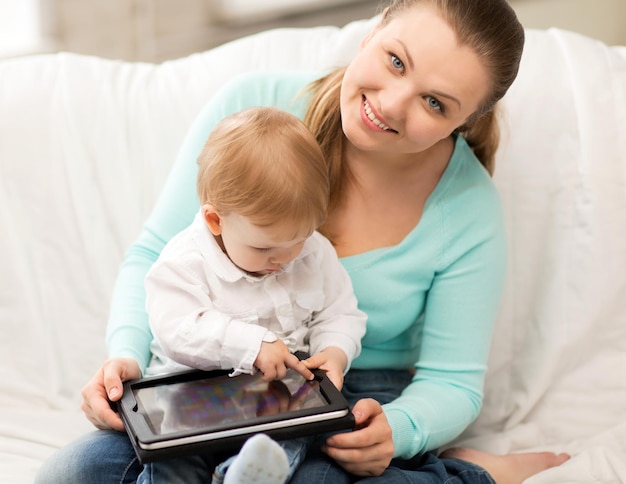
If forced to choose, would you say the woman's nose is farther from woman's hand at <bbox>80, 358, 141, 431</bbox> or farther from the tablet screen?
woman's hand at <bbox>80, 358, 141, 431</bbox>

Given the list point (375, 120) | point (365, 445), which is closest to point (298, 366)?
point (365, 445)

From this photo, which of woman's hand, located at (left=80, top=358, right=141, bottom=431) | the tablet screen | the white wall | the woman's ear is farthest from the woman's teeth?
the white wall

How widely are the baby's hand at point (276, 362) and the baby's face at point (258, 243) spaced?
0.11 m

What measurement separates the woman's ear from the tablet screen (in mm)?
195

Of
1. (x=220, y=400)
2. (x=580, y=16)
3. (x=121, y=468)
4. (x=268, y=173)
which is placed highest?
(x=268, y=173)

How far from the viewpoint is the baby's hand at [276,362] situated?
1109 millimetres

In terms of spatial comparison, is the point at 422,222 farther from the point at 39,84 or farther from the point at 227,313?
the point at 39,84

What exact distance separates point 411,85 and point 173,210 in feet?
1.44

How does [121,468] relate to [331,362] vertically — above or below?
below

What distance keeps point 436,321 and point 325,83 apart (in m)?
0.43

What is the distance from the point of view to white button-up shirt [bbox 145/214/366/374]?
112cm

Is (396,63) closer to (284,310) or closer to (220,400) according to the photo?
(284,310)

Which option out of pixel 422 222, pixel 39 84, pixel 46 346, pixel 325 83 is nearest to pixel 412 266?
pixel 422 222

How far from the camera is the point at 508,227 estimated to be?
1.60m
